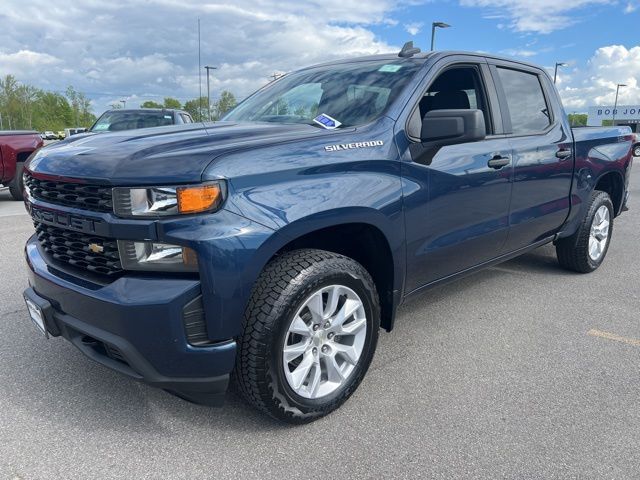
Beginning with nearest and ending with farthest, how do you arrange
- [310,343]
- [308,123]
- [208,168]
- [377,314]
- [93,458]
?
[208,168] < [93,458] < [310,343] < [377,314] < [308,123]

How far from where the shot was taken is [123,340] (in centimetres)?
219

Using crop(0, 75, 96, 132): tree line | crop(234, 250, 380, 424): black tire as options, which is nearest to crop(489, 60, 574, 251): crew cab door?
crop(234, 250, 380, 424): black tire

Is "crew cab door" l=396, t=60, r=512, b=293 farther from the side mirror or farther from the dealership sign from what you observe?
the dealership sign

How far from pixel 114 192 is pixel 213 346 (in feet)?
2.46

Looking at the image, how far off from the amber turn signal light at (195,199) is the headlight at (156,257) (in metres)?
0.16

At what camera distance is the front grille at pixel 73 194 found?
2226 mm

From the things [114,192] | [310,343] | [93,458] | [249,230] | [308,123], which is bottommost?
[93,458]

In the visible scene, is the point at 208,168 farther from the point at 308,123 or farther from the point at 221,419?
the point at 221,419

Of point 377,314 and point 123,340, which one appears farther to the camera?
point 377,314

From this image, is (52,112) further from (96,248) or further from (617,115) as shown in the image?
(96,248)

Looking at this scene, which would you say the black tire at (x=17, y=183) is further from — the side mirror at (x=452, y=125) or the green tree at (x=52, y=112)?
the green tree at (x=52, y=112)

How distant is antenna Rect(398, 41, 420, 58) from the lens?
3.43m

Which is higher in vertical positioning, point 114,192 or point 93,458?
point 114,192

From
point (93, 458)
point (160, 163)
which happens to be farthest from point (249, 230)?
point (93, 458)
